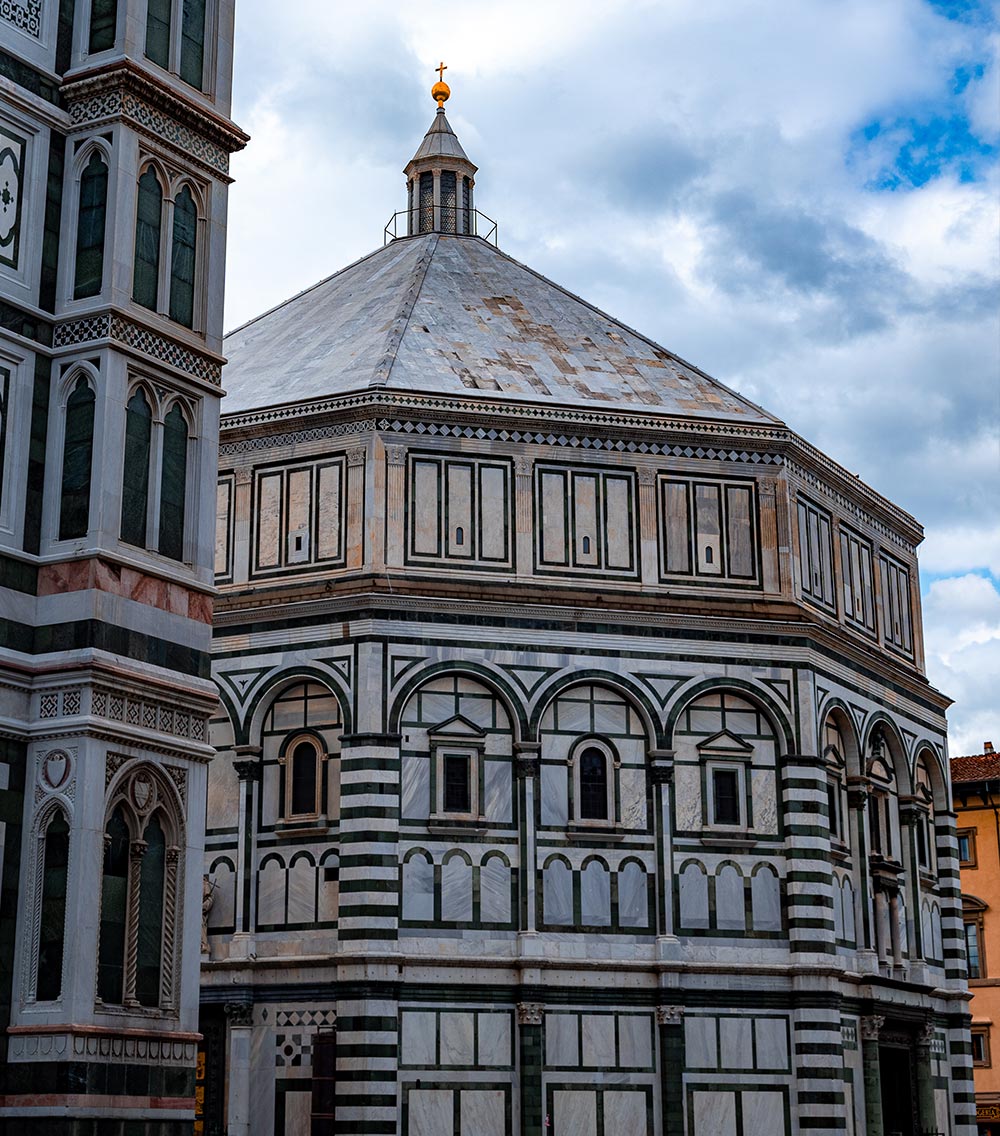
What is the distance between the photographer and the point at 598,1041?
28.2 meters

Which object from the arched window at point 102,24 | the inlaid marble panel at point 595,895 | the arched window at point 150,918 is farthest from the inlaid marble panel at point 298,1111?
the arched window at point 102,24

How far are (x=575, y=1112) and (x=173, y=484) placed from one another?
48.8 ft

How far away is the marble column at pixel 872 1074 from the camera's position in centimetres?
2997

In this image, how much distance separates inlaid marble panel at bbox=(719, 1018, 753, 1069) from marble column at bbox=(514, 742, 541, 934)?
3386 millimetres

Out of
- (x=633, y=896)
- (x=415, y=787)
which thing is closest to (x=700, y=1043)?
(x=633, y=896)

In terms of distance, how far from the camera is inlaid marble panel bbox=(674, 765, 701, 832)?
29.7m

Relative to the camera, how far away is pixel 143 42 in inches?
677

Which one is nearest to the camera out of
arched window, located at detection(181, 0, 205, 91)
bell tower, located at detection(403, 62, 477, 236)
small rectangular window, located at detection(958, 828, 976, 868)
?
arched window, located at detection(181, 0, 205, 91)

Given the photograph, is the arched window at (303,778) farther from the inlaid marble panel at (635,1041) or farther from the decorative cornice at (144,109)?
the decorative cornice at (144,109)

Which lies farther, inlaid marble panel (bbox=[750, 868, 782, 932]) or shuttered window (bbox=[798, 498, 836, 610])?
shuttered window (bbox=[798, 498, 836, 610])

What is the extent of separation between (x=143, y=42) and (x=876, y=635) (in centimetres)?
2111

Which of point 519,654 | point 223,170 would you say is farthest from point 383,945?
point 223,170

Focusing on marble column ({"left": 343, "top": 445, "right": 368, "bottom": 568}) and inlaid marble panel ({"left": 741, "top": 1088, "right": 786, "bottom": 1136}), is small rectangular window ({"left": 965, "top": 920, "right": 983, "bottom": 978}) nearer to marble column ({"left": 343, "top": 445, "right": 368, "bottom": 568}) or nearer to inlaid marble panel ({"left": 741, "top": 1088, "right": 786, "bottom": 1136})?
inlaid marble panel ({"left": 741, "top": 1088, "right": 786, "bottom": 1136})

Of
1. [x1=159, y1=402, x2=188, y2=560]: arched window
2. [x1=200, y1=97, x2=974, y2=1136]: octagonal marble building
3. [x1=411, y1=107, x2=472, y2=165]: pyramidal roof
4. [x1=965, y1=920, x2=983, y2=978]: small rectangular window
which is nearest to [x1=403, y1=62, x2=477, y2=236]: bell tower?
[x1=411, y1=107, x2=472, y2=165]: pyramidal roof
